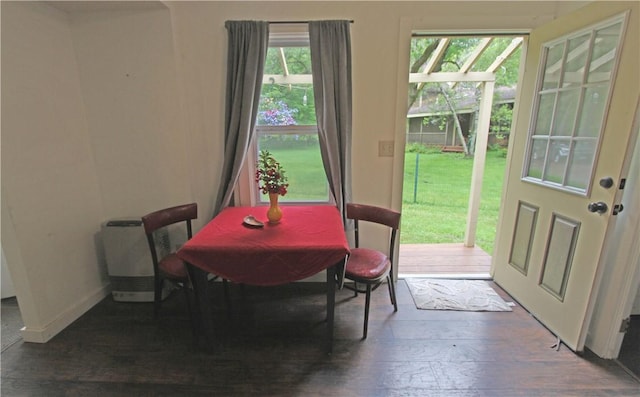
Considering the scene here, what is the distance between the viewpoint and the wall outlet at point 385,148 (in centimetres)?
223

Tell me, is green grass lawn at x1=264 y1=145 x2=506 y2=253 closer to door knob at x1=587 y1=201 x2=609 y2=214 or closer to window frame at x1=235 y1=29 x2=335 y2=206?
window frame at x1=235 y1=29 x2=335 y2=206

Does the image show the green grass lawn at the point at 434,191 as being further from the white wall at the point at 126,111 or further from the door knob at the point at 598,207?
the door knob at the point at 598,207

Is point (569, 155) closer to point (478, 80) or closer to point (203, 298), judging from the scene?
point (478, 80)

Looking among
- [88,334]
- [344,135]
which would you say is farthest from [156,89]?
[88,334]

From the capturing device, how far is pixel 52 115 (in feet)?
6.22

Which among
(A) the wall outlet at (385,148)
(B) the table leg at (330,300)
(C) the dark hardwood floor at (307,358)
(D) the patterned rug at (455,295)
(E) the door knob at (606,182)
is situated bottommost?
(C) the dark hardwood floor at (307,358)

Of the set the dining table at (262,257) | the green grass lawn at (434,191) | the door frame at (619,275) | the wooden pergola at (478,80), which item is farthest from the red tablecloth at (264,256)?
the wooden pergola at (478,80)

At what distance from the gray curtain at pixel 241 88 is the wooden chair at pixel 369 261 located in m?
0.97

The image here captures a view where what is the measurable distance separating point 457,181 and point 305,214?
4547 millimetres

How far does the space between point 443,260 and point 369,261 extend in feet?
4.86

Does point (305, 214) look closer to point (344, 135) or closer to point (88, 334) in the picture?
point (344, 135)

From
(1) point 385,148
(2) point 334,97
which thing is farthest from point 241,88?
(1) point 385,148

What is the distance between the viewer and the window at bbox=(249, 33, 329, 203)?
224cm

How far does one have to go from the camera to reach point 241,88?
2.07 metres
